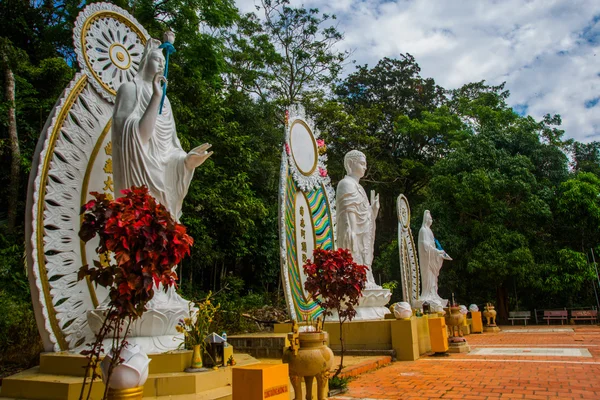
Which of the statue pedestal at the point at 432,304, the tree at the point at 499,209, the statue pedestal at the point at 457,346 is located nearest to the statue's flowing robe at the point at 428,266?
the statue pedestal at the point at 432,304

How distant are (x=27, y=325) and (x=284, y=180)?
13.5 feet

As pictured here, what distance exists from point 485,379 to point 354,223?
356cm

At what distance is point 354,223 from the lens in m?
7.66

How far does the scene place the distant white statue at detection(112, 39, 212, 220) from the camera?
4016 mm

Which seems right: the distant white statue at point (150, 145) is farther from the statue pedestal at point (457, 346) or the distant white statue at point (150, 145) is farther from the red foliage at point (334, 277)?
the statue pedestal at point (457, 346)

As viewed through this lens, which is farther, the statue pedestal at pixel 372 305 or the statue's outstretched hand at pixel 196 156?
the statue pedestal at pixel 372 305

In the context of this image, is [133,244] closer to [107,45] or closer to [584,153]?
[107,45]

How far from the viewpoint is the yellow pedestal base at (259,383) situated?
2463 mm

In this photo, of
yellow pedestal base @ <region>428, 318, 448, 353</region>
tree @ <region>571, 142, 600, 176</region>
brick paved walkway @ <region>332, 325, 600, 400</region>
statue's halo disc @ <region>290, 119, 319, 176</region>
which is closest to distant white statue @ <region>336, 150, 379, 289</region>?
statue's halo disc @ <region>290, 119, 319, 176</region>

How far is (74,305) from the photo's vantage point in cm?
423

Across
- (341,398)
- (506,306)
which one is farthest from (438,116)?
(341,398)

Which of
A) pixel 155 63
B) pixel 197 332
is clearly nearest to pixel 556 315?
pixel 197 332

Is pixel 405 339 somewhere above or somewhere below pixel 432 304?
below

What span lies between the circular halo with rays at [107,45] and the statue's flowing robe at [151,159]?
695 mm
